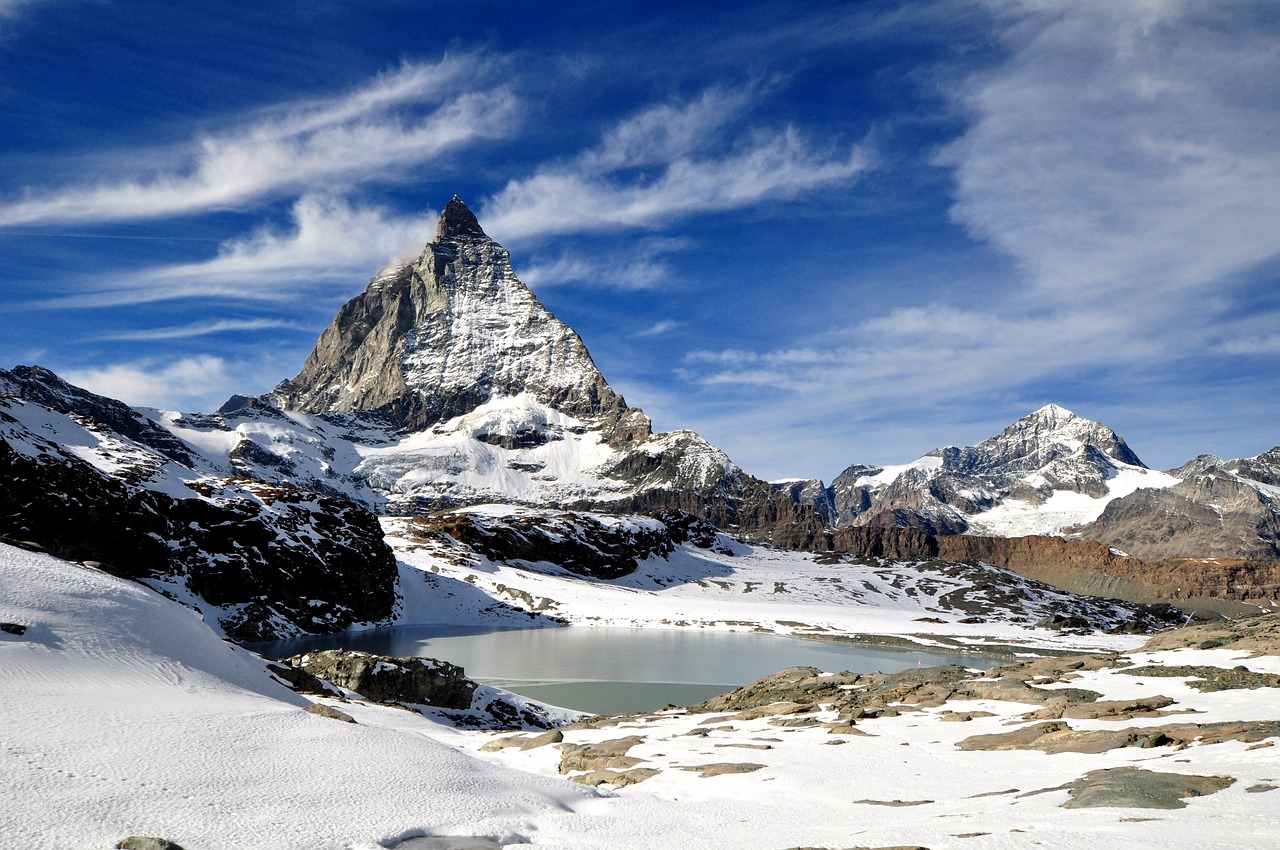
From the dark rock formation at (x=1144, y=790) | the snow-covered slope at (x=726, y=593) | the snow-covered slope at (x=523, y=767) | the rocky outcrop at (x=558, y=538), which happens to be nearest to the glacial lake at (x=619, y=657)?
the snow-covered slope at (x=726, y=593)

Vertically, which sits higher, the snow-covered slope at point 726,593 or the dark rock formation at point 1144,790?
the dark rock formation at point 1144,790

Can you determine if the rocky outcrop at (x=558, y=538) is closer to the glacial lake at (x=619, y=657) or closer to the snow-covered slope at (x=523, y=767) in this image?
the glacial lake at (x=619, y=657)

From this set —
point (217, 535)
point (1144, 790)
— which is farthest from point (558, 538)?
point (1144, 790)

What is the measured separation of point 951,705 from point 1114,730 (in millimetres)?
6450

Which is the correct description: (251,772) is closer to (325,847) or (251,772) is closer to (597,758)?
(325,847)

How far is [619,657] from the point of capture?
71500 mm

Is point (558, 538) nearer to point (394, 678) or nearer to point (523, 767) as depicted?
point (394, 678)

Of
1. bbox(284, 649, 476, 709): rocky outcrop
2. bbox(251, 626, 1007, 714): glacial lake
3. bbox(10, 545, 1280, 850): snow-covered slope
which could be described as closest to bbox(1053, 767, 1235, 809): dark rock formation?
bbox(10, 545, 1280, 850): snow-covered slope

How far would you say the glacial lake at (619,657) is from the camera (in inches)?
2035

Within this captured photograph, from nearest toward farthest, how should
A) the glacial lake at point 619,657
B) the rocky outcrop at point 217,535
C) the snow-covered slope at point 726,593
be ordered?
the glacial lake at point 619,657
the rocky outcrop at point 217,535
the snow-covered slope at point 726,593

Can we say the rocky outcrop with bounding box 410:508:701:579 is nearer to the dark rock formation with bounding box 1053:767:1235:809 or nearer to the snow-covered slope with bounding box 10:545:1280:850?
the snow-covered slope with bounding box 10:545:1280:850

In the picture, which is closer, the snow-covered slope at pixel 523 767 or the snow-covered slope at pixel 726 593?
the snow-covered slope at pixel 523 767

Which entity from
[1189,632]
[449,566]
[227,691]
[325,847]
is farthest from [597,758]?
[449,566]

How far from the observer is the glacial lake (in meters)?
51.7
